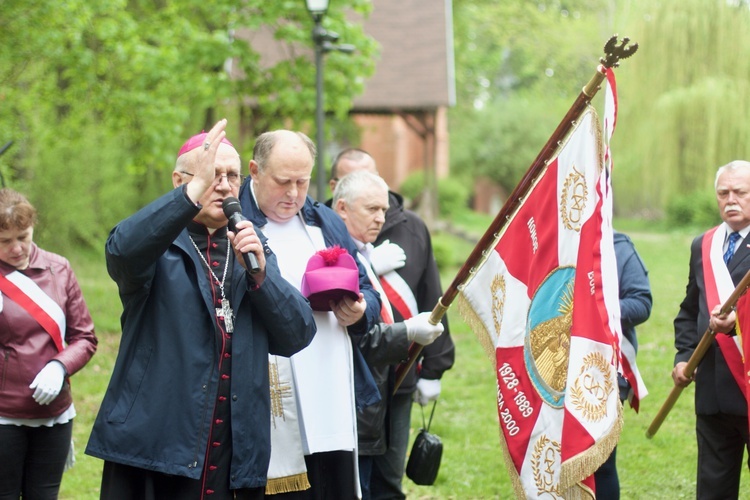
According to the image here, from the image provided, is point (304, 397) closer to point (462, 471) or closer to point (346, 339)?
point (346, 339)

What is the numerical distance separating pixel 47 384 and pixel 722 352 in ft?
11.3

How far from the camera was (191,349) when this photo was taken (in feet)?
10.7

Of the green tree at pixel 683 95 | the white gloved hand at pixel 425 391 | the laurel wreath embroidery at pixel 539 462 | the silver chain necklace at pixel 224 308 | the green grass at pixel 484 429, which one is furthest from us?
the green tree at pixel 683 95

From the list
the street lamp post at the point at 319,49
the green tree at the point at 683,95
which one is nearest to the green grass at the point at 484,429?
the street lamp post at the point at 319,49

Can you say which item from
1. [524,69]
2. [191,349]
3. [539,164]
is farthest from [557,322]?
[524,69]

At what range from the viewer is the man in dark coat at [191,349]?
3.13 metres

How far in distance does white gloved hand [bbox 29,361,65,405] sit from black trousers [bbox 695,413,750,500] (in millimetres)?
3388

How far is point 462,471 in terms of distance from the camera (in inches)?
292

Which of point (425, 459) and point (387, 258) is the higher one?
point (387, 258)

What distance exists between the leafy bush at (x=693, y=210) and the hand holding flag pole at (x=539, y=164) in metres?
23.7

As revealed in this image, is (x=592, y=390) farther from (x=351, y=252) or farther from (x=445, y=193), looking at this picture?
(x=445, y=193)

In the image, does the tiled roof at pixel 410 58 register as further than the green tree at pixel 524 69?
No

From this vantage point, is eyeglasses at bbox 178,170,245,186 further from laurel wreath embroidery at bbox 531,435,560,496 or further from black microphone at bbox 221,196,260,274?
laurel wreath embroidery at bbox 531,435,560,496

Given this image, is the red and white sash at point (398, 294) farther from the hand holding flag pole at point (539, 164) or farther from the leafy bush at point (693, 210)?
the leafy bush at point (693, 210)
